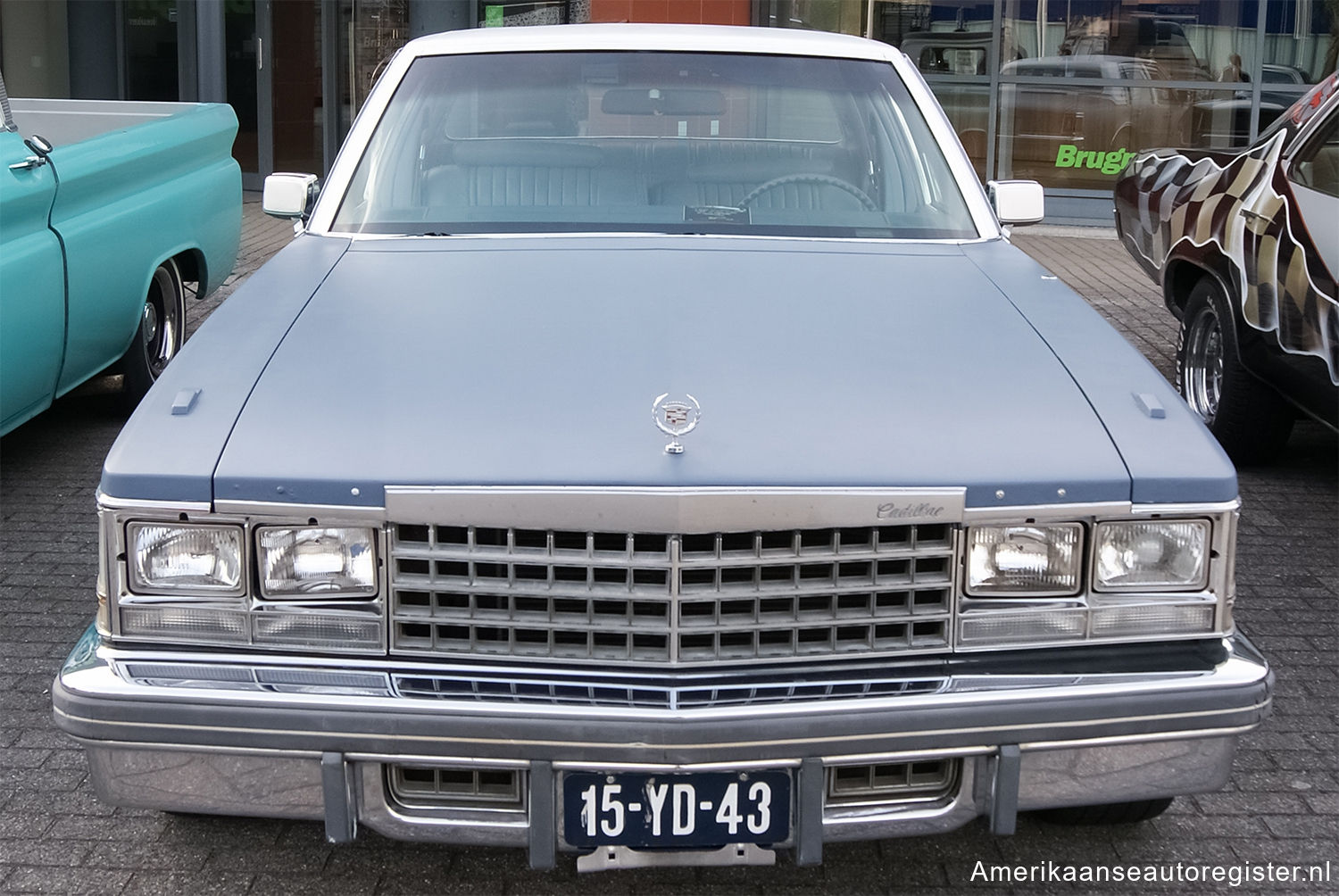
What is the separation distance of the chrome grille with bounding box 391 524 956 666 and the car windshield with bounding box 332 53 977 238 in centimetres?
141

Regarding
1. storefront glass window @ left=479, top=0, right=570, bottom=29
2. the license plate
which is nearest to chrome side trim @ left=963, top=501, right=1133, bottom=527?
the license plate

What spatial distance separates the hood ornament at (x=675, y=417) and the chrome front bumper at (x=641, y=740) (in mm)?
448

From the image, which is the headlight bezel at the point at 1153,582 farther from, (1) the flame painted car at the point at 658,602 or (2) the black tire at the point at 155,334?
(2) the black tire at the point at 155,334

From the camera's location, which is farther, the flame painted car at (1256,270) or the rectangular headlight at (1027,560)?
the flame painted car at (1256,270)

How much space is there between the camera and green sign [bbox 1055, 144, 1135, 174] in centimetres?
1281

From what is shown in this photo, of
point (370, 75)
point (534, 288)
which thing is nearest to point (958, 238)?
point (534, 288)

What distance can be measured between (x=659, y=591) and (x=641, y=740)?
243 millimetres

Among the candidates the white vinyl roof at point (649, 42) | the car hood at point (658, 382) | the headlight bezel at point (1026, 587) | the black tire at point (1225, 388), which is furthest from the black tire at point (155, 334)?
the headlight bezel at point (1026, 587)

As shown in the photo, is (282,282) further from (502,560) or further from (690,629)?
(690,629)

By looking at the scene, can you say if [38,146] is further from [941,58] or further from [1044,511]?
[941,58]

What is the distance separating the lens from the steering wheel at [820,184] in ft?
12.7

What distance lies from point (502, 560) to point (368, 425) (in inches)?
14.4

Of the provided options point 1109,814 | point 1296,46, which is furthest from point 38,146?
point 1296,46

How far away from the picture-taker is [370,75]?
13961mm
